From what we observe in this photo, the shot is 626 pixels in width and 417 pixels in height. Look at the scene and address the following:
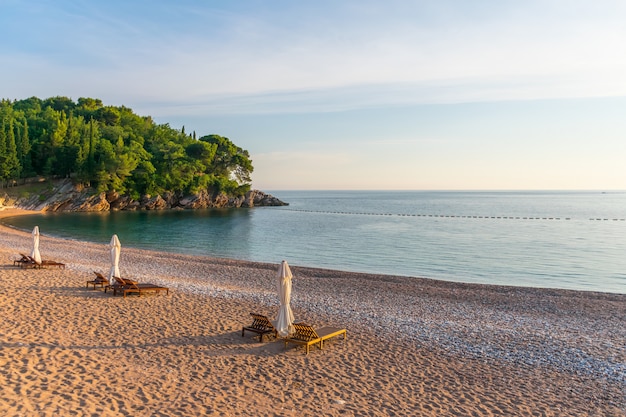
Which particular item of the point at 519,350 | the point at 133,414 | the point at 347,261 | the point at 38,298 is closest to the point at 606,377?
the point at 519,350

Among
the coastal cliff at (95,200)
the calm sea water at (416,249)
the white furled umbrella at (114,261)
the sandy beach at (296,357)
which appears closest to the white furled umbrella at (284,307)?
the sandy beach at (296,357)

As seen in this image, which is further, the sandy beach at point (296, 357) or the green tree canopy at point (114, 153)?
the green tree canopy at point (114, 153)

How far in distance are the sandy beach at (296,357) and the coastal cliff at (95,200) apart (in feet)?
226

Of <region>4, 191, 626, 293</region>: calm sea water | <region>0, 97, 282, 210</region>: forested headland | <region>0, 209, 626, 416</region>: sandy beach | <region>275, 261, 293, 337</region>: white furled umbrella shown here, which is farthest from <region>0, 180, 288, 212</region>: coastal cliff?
<region>275, 261, 293, 337</region>: white furled umbrella

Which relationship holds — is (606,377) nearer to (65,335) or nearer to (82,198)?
(65,335)

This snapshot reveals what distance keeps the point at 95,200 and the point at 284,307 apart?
3272 inches

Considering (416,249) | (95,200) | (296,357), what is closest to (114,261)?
(296,357)

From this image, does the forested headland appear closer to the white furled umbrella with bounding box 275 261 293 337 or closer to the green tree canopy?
the green tree canopy

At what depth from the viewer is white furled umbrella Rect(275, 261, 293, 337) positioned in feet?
37.4

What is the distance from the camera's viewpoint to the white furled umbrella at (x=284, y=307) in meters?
11.4

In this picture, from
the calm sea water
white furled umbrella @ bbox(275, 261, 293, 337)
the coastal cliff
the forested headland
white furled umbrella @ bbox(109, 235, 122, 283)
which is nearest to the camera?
white furled umbrella @ bbox(275, 261, 293, 337)

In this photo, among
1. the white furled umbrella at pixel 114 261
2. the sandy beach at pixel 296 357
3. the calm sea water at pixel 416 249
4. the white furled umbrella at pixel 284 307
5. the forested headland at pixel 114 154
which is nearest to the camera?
the sandy beach at pixel 296 357

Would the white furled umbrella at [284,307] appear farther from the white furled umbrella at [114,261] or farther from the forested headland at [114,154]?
the forested headland at [114,154]

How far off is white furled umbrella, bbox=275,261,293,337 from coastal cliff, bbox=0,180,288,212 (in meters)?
79.3
